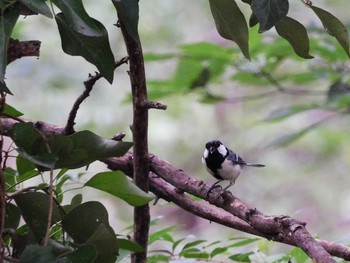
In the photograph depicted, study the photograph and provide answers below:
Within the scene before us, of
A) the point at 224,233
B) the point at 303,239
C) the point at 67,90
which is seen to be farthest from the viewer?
the point at 224,233

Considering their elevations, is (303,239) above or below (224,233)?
below

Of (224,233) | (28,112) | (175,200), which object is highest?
(28,112)

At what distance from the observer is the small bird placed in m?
1.47

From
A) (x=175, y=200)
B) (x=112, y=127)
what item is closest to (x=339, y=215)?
(x=112, y=127)

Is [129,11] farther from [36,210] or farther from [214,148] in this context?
[214,148]

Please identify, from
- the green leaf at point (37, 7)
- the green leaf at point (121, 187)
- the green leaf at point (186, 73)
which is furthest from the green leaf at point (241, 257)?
the green leaf at point (186, 73)

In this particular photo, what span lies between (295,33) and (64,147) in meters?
0.29

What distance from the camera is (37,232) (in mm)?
744

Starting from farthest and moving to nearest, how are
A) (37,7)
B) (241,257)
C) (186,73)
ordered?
(186,73) < (241,257) < (37,7)

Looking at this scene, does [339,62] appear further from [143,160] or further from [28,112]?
[28,112]

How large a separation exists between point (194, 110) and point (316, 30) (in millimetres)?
2711

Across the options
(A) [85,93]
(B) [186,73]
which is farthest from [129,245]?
(B) [186,73]

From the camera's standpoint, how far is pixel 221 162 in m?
1.47

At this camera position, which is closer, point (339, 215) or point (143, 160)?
point (143, 160)
